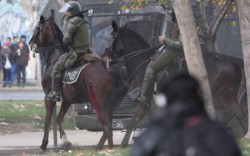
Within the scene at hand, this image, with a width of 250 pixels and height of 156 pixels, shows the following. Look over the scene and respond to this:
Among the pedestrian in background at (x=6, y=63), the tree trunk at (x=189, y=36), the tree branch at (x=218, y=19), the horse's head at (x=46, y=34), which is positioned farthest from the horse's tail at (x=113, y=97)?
the pedestrian in background at (x=6, y=63)

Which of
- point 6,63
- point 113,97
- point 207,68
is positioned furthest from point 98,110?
point 6,63

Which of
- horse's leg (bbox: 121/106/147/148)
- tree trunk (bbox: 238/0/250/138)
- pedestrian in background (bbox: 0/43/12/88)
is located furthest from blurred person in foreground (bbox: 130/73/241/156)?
pedestrian in background (bbox: 0/43/12/88)

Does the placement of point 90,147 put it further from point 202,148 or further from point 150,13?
point 202,148

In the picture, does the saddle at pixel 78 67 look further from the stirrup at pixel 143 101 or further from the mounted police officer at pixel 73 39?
the stirrup at pixel 143 101

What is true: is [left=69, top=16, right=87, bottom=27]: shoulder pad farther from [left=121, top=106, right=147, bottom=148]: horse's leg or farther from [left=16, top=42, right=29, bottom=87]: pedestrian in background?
[left=16, top=42, right=29, bottom=87]: pedestrian in background

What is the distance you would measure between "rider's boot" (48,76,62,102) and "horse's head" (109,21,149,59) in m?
1.02

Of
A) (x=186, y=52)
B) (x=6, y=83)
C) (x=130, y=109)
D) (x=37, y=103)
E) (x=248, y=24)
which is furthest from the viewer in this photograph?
(x=6, y=83)

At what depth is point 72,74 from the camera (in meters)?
15.9

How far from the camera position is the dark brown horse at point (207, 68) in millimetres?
16344

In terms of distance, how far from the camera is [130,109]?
1777cm

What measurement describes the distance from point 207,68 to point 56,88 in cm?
262

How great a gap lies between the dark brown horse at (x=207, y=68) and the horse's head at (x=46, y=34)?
99cm

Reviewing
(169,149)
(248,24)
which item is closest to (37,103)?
(248,24)

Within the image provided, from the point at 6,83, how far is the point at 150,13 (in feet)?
74.4
